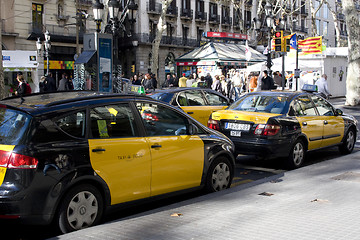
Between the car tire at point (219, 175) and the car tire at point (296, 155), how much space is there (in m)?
2.37

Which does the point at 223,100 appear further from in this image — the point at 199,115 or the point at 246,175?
the point at 246,175

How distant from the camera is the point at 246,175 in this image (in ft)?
27.7

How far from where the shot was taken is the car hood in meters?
8.62

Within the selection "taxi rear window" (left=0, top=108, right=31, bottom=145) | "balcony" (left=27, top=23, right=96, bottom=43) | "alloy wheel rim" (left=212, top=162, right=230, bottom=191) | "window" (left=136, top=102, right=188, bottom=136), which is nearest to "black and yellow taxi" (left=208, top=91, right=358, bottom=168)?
"alloy wheel rim" (left=212, top=162, right=230, bottom=191)

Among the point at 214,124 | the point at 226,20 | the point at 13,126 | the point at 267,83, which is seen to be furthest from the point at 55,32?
the point at 13,126

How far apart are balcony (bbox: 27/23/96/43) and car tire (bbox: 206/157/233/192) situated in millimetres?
33901

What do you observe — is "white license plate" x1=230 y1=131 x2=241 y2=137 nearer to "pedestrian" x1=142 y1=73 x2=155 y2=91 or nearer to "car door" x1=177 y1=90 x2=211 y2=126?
"car door" x1=177 y1=90 x2=211 y2=126

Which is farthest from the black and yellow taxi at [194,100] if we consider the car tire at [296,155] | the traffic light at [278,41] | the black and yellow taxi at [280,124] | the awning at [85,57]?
the traffic light at [278,41]

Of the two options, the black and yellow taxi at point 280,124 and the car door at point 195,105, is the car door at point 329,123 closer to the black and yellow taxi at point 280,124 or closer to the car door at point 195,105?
the black and yellow taxi at point 280,124

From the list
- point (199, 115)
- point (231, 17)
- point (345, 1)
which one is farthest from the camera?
point (231, 17)

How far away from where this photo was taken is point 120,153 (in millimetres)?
5199

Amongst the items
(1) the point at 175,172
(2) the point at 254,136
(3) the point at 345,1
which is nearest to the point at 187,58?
(3) the point at 345,1

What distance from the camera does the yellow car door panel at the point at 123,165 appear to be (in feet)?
16.5

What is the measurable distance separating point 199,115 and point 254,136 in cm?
344
